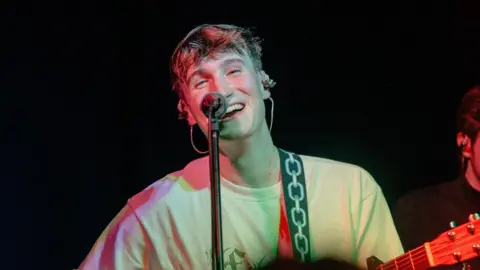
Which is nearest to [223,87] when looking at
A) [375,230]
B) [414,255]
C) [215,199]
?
[215,199]

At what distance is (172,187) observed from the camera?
2395 mm

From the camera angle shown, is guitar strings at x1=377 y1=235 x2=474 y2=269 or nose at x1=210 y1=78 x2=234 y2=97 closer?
guitar strings at x1=377 y1=235 x2=474 y2=269

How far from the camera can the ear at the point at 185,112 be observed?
2396 millimetres

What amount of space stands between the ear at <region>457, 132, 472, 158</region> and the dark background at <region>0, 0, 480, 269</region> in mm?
29

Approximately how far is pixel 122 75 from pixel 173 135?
332 mm

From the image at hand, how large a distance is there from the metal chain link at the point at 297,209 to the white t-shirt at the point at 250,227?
0.03 meters

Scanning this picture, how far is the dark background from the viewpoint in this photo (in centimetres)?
238

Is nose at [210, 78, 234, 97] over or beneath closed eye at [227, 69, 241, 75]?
beneath

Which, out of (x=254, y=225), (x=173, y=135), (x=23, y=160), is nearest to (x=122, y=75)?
(x=173, y=135)

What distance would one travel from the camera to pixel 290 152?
7.88ft

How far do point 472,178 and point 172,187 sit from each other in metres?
1.10

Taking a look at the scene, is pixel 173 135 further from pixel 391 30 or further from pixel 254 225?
pixel 391 30

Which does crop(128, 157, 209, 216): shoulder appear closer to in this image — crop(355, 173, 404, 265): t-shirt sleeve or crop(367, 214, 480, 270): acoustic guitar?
crop(355, 173, 404, 265): t-shirt sleeve

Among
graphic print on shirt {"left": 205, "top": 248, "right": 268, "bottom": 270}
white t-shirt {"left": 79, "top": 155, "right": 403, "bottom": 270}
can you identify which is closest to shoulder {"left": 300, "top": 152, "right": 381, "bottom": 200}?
white t-shirt {"left": 79, "top": 155, "right": 403, "bottom": 270}
